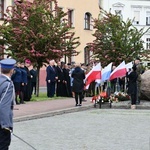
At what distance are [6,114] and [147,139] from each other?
222 inches

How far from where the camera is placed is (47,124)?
15.5 meters

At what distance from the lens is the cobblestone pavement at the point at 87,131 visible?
11.5 metres

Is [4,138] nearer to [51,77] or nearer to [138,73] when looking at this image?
[138,73]

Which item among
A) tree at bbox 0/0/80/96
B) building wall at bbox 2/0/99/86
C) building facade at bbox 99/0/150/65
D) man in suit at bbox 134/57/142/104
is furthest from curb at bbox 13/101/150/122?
building facade at bbox 99/0/150/65

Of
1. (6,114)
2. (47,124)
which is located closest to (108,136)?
(47,124)

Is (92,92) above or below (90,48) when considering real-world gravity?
below

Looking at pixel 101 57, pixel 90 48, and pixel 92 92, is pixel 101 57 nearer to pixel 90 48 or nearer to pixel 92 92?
pixel 90 48

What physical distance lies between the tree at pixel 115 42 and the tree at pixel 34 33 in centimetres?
441

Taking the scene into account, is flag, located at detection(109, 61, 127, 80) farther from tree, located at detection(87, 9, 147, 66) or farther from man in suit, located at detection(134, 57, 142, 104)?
tree, located at detection(87, 9, 147, 66)

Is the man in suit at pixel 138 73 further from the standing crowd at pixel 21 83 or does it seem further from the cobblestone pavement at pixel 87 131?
the standing crowd at pixel 21 83

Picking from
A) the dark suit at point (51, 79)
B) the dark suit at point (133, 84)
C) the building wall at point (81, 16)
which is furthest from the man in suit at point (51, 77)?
the building wall at point (81, 16)

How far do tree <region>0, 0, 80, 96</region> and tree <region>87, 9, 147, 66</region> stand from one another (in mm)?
4411

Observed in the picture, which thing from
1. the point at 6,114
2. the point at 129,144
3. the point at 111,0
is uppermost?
the point at 111,0

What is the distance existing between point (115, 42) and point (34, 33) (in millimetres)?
6010
